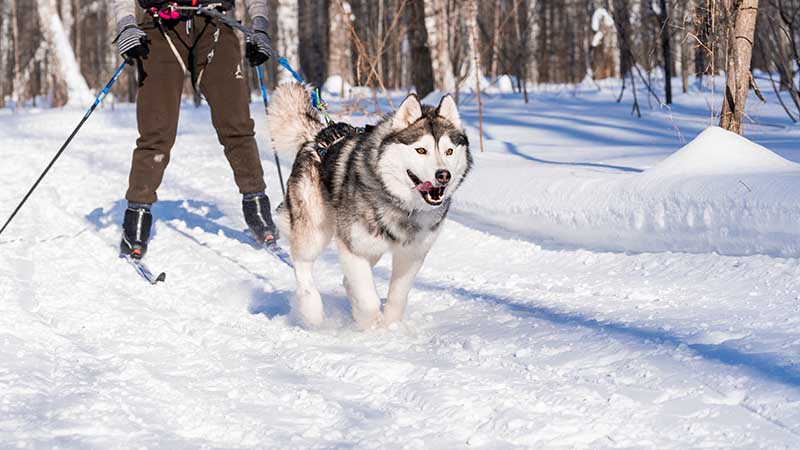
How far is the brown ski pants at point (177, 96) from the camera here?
4512 mm

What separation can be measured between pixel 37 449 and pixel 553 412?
4.09ft

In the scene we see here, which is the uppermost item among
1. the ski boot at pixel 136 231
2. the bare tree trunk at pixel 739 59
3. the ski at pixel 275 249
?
the bare tree trunk at pixel 739 59

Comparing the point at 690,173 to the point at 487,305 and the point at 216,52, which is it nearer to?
the point at 487,305

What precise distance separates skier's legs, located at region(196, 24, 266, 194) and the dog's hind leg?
3.37ft

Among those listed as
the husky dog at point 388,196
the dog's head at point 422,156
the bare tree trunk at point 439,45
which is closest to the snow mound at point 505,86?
the bare tree trunk at point 439,45

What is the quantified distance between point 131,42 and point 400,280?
1.87m

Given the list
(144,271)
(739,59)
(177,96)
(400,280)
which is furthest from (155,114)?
(739,59)

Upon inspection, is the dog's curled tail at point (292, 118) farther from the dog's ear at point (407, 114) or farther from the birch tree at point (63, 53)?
the birch tree at point (63, 53)

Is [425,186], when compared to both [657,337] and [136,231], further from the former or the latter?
[136,231]

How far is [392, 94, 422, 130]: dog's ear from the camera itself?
345 cm

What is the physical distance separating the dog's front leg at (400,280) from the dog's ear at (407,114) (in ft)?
1.65

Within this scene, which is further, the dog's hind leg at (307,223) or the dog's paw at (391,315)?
the dog's hind leg at (307,223)

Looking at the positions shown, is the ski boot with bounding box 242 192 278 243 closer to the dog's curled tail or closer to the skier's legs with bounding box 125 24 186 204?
the skier's legs with bounding box 125 24 186 204

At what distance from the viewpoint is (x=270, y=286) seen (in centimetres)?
435
